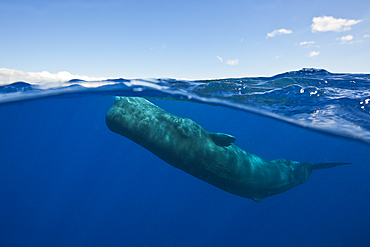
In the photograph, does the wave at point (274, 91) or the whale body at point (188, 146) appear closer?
the whale body at point (188, 146)

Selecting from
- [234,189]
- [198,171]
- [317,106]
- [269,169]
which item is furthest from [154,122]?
[317,106]

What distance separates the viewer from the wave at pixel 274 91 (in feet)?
27.6

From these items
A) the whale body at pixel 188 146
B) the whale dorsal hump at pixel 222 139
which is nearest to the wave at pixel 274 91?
the whale body at pixel 188 146

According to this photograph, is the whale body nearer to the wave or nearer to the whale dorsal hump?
the whale dorsal hump

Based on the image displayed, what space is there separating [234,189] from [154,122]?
3429mm

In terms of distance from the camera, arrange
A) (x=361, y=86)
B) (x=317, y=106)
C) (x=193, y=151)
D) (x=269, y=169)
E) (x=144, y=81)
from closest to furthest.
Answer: (x=193, y=151) → (x=269, y=169) → (x=361, y=86) → (x=144, y=81) → (x=317, y=106)

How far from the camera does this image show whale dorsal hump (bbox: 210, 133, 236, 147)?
192 inches

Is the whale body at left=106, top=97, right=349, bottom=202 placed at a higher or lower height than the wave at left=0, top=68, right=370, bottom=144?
lower

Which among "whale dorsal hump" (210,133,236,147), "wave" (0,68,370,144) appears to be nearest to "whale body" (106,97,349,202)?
"whale dorsal hump" (210,133,236,147)

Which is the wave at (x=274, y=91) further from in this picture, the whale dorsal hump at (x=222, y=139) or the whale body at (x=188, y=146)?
the whale dorsal hump at (x=222, y=139)

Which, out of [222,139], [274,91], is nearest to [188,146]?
[222,139]

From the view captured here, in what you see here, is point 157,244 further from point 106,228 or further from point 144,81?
point 144,81

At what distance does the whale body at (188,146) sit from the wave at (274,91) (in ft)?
14.7

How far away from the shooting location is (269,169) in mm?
6242
